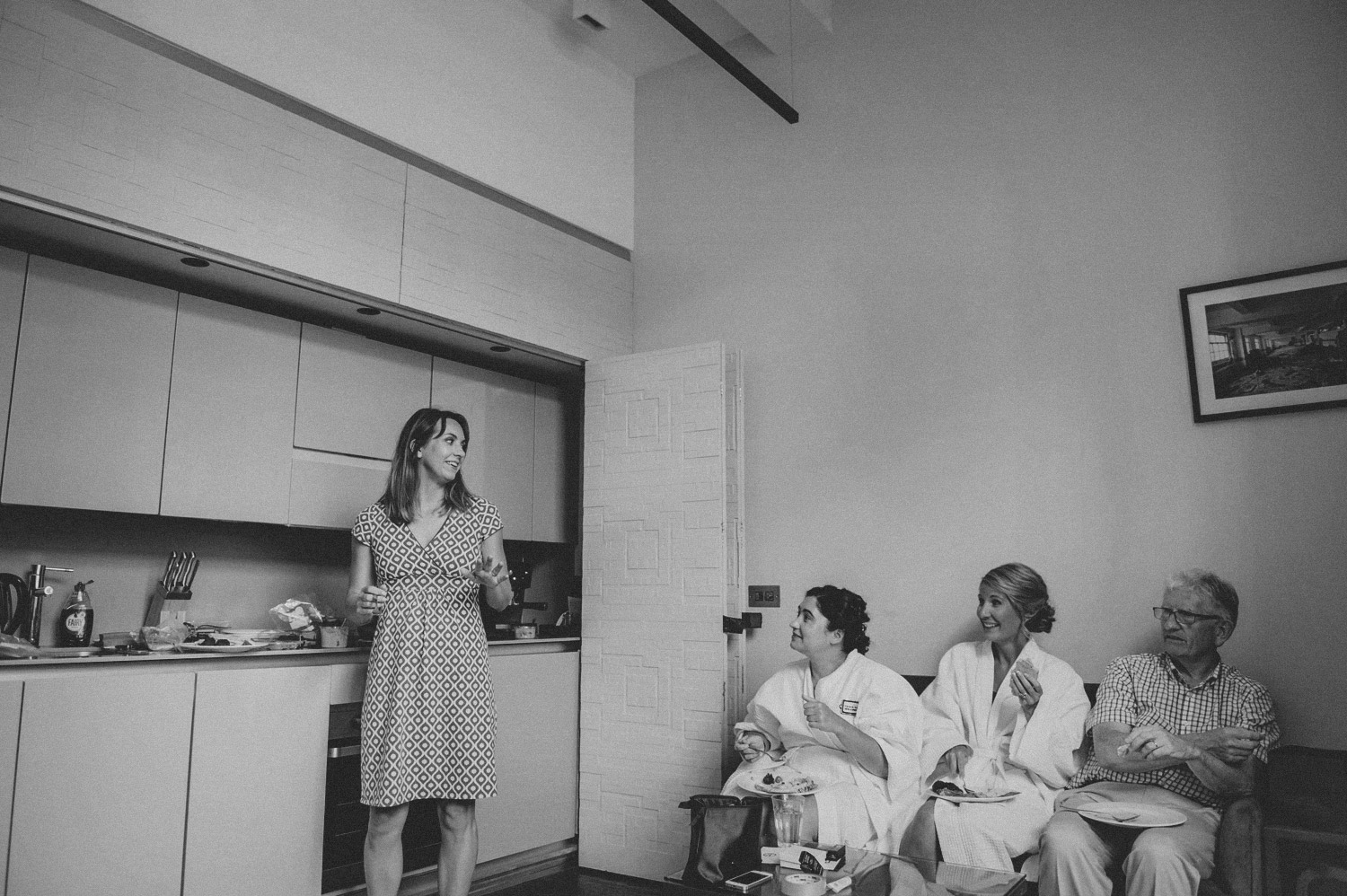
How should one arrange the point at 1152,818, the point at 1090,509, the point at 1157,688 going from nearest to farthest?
the point at 1152,818
the point at 1157,688
the point at 1090,509

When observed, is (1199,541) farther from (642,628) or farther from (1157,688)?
(642,628)

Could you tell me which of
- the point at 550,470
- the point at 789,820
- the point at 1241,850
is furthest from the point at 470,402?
the point at 1241,850

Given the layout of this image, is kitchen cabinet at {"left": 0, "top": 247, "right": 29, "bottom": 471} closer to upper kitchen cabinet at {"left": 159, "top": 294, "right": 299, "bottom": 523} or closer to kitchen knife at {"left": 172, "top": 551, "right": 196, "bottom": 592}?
upper kitchen cabinet at {"left": 159, "top": 294, "right": 299, "bottom": 523}

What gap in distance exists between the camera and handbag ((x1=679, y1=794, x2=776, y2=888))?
2.47 metres

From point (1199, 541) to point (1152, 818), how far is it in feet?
3.69

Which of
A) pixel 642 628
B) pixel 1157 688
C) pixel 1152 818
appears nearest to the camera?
pixel 1152 818

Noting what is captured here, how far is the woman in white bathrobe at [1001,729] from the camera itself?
269cm

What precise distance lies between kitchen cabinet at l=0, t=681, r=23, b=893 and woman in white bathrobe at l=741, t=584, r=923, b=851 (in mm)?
2131

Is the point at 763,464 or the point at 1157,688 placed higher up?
the point at 763,464

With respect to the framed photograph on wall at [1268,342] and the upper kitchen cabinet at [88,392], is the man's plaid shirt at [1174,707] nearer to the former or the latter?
the framed photograph on wall at [1268,342]

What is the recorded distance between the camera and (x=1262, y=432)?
3070 millimetres

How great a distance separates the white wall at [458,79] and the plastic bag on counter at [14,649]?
1878mm

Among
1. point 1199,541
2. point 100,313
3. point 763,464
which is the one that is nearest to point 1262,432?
point 1199,541

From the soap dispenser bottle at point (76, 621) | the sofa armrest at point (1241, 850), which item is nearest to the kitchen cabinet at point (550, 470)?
the soap dispenser bottle at point (76, 621)
